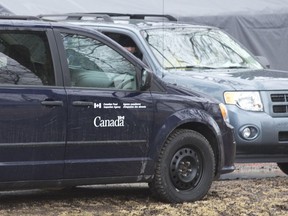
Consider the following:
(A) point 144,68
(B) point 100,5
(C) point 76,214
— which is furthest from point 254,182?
(B) point 100,5

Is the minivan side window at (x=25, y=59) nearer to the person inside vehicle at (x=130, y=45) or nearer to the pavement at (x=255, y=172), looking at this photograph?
the person inside vehicle at (x=130, y=45)

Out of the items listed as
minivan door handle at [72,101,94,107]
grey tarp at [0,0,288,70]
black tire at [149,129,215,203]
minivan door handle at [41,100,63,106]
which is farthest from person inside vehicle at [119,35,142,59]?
grey tarp at [0,0,288,70]

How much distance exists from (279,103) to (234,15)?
5970 mm

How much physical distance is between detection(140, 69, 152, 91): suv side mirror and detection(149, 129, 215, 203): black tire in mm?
532

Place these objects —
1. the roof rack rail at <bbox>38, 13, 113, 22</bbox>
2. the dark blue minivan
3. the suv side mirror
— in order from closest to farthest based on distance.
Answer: the dark blue minivan, the suv side mirror, the roof rack rail at <bbox>38, 13, 113, 22</bbox>

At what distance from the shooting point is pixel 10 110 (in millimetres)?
6613

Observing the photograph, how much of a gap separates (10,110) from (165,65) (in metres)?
3.35

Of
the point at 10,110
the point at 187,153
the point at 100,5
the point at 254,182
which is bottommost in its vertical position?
the point at 254,182

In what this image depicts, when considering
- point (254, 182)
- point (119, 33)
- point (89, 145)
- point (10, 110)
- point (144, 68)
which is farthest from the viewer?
point (119, 33)

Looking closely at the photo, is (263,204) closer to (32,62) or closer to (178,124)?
(178,124)

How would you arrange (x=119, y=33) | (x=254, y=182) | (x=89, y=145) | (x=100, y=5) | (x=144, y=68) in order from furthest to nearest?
(x=100, y=5)
(x=119, y=33)
(x=254, y=182)
(x=144, y=68)
(x=89, y=145)

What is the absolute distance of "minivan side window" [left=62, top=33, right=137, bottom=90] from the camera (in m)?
7.25

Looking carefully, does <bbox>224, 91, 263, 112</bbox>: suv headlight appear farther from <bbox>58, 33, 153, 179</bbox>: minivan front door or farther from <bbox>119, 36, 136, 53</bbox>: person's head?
<bbox>58, 33, 153, 179</bbox>: minivan front door

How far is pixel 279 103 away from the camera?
9.30 metres
